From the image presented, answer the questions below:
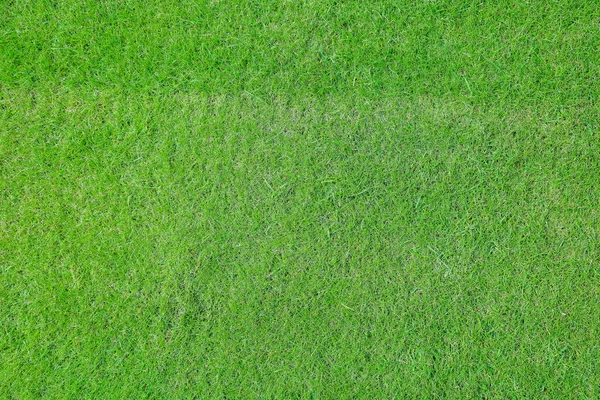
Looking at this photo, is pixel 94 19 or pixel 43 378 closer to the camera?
pixel 43 378

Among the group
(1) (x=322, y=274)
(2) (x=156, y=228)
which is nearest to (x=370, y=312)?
(1) (x=322, y=274)

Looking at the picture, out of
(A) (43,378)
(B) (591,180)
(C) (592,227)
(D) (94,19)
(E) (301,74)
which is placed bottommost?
(A) (43,378)

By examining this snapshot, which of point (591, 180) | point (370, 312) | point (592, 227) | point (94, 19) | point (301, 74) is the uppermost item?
point (94, 19)

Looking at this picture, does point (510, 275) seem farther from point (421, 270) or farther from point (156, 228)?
point (156, 228)

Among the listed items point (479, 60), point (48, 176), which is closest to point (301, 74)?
point (479, 60)

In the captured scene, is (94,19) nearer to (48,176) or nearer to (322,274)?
(48,176)

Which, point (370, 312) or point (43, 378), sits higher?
point (370, 312)
